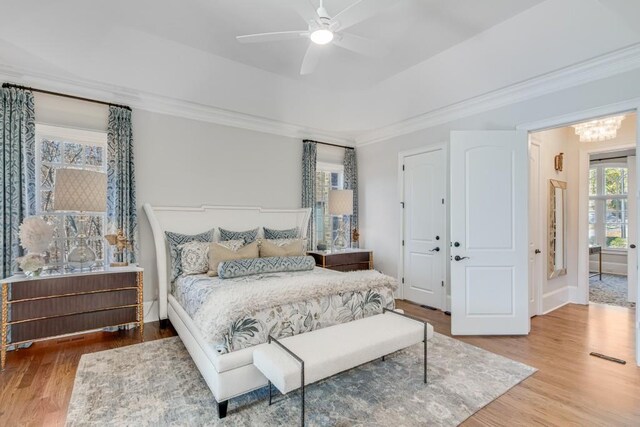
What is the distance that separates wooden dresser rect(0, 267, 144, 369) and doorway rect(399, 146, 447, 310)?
12.6 ft

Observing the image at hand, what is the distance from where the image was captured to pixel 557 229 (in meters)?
4.79

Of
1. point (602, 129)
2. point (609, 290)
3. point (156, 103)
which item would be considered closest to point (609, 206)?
point (609, 290)

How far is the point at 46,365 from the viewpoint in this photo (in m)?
2.83

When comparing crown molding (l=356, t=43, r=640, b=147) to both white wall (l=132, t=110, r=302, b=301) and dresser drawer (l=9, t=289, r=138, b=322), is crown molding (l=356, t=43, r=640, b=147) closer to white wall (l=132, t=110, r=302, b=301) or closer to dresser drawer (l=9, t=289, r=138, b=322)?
white wall (l=132, t=110, r=302, b=301)

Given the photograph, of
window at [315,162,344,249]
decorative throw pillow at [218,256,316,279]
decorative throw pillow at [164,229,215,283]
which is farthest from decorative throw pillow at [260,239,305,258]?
window at [315,162,344,249]

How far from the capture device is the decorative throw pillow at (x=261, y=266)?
11.0 ft

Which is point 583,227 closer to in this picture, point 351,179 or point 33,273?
point 351,179

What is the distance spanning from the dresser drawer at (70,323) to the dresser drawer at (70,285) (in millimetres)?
261

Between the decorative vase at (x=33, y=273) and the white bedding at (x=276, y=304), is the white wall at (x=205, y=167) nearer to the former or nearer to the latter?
the decorative vase at (x=33, y=273)

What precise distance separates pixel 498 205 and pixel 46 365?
4.94m

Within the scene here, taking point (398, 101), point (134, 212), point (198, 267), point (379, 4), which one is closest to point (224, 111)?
point (134, 212)

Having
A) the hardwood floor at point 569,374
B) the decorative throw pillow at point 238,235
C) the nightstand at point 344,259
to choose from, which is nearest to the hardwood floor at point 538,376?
the hardwood floor at point 569,374

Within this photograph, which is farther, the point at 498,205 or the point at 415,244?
the point at 415,244

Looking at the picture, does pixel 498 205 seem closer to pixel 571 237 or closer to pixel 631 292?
pixel 571 237
